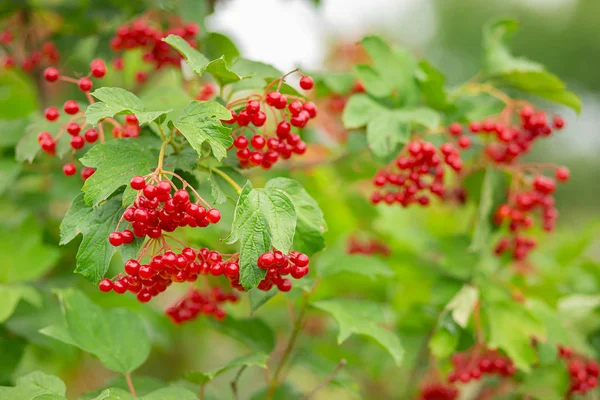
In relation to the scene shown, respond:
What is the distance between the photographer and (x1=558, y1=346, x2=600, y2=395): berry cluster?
5.30 feet

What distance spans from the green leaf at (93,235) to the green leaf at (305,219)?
1.01 ft

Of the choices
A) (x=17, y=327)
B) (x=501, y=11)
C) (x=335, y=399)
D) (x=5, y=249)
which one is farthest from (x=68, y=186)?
(x=501, y=11)

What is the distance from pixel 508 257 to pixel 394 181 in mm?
625

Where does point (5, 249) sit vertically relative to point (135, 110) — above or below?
below

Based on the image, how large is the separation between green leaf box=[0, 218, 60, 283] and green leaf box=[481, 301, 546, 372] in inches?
53.7

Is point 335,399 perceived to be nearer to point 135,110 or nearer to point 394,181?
point 394,181

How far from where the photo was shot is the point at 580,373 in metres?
1.61

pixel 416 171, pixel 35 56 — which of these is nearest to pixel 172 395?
pixel 416 171

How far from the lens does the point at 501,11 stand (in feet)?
61.5

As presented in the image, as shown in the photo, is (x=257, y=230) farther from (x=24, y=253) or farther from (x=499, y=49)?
(x=499, y=49)

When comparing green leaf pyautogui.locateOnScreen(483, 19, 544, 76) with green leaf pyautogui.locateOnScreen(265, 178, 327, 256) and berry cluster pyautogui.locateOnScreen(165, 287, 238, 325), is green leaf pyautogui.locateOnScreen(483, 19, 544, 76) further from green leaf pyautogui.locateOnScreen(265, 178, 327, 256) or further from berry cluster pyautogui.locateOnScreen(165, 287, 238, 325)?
berry cluster pyautogui.locateOnScreen(165, 287, 238, 325)

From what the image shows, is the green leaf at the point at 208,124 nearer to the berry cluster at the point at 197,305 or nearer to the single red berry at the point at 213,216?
the single red berry at the point at 213,216

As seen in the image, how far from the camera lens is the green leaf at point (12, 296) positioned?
1401 millimetres

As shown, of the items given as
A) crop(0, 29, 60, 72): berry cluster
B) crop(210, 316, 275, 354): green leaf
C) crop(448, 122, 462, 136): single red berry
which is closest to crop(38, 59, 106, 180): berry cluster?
crop(210, 316, 275, 354): green leaf
